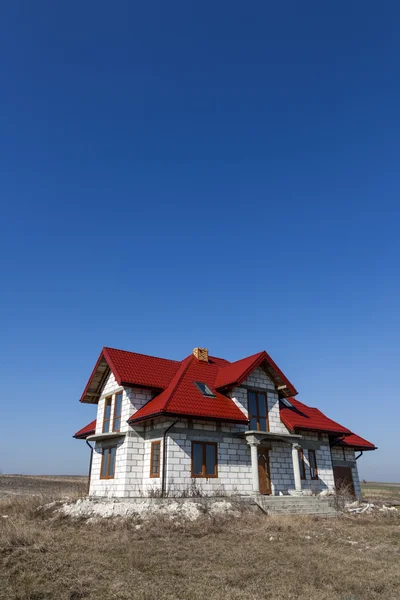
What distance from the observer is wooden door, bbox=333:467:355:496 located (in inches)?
1065

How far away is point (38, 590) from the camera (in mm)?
8031

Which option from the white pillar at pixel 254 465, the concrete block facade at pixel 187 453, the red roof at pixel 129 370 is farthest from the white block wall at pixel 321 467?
the red roof at pixel 129 370

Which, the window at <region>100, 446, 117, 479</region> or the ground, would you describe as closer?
the ground

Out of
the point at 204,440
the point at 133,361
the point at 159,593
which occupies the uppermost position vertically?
the point at 133,361

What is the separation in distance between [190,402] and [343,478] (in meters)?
14.3

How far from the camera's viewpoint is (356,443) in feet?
93.8

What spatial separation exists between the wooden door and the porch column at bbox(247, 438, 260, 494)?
951 centimetres

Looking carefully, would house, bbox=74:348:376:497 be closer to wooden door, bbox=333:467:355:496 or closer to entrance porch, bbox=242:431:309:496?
entrance porch, bbox=242:431:309:496

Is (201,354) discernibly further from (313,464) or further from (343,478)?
(343,478)

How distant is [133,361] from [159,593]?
1613 centimetres

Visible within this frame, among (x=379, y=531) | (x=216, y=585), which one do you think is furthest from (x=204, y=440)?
(x=216, y=585)

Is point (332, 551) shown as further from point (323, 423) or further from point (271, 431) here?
point (323, 423)

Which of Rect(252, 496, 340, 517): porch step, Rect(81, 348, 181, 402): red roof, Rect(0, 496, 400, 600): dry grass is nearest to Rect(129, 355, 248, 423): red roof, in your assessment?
Rect(81, 348, 181, 402): red roof

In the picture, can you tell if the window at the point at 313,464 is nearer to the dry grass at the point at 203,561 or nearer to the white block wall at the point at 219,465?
the white block wall at the point at 219,465
